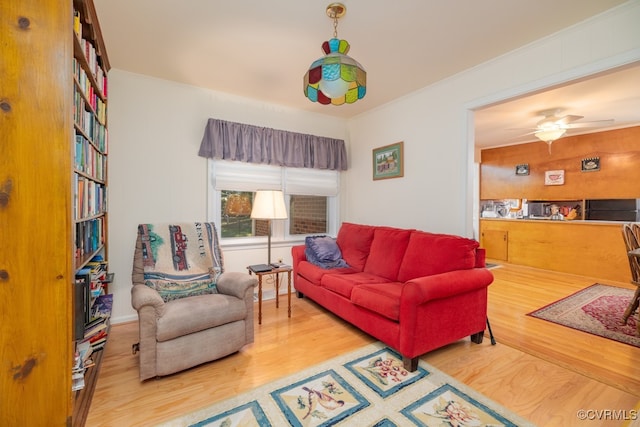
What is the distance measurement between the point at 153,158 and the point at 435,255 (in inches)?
116

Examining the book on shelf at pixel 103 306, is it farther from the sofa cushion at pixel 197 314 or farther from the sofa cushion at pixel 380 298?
the sofa cushion at pixel 380 298

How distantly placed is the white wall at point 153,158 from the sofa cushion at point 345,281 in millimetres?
1196

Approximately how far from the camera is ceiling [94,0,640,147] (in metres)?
1.93

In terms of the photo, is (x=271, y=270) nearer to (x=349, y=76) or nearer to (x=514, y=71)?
(x=349, y=76)

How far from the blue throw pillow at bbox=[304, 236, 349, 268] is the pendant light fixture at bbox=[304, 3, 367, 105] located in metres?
1.83

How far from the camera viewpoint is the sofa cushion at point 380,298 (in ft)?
7.04

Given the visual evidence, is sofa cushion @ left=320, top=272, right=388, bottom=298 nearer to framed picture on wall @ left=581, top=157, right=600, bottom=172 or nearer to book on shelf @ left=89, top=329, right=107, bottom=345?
book on shelf @ left=89, top=329, right=107, bottom=345

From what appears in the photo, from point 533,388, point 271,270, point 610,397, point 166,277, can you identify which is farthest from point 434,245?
point 166,277

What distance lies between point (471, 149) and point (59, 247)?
3121 millimetres

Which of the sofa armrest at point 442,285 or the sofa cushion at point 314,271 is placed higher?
the sofa armrest at point 442,285

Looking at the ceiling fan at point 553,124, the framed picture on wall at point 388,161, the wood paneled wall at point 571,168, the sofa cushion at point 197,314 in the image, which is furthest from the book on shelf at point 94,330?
the wood paneled wall at point 571,168

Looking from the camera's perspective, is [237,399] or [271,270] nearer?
[237,399]

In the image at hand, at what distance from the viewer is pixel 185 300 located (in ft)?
7.27

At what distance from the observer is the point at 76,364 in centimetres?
151
